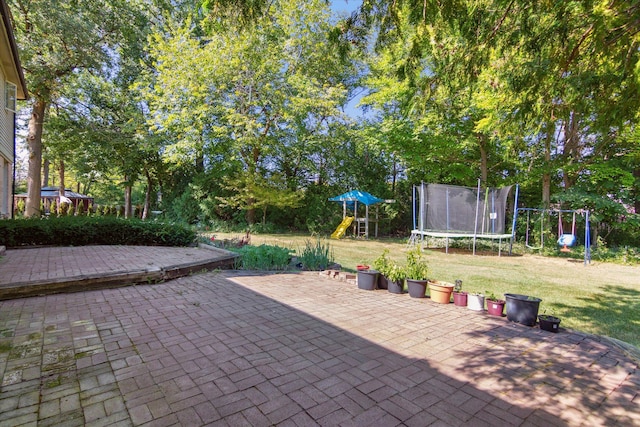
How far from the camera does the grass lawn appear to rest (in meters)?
4.14

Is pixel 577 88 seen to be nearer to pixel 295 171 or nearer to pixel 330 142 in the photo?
pixel 330 142

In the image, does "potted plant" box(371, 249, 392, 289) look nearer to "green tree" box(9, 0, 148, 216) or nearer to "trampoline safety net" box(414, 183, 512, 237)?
"trampoline safety net" box(414, 183, 512, 237)

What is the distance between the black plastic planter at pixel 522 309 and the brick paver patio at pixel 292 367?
0.52 feet

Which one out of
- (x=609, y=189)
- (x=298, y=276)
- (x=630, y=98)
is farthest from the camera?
(x=609, y=189)

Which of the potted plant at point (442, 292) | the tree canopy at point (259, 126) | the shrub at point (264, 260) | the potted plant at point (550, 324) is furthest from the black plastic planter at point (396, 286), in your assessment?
the tree canopy at point (259, 126)

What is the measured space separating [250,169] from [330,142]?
165 inches

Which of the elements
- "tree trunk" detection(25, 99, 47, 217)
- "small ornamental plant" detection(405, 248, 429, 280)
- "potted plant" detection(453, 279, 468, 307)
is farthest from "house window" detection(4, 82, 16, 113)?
"potted plant" detection(453, 279, 468, 307)

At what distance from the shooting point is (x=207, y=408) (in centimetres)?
202

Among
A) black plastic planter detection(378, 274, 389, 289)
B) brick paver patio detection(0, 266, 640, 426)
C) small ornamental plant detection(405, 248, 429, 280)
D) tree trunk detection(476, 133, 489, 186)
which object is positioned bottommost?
brick paver patio detection(0, 266, 640, 426)

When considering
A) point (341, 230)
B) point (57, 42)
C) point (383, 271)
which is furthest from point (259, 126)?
point (383, 271)

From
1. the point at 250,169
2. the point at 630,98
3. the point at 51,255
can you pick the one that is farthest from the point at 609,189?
the point at 51,255

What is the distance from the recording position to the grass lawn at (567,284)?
13.6 feet

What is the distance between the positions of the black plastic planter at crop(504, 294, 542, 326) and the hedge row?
774 centimetres

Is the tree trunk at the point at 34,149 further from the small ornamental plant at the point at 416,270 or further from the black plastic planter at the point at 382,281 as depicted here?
the small ornamental plant at the point at 416,270
